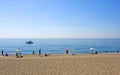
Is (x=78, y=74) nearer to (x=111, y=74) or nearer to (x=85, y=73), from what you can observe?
(x=85, y=73)

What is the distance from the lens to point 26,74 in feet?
43.9

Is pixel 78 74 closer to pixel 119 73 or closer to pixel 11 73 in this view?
pixel 119 73

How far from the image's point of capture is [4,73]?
13727 millimetres

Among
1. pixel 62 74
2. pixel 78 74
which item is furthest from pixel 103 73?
pixel 62 74

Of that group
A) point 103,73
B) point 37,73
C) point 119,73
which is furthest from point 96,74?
point 37,73

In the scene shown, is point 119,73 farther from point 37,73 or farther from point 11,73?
point 11,73

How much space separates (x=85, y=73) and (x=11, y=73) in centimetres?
536

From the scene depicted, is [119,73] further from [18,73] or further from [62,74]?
[18,73]

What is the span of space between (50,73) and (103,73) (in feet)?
12.6

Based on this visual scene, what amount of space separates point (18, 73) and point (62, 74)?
321 cm

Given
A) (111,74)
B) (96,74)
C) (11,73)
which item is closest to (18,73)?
(11,73)

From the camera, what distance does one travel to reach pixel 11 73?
13.7 metres

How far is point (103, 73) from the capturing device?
13750mm

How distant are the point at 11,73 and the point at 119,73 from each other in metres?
7.84
